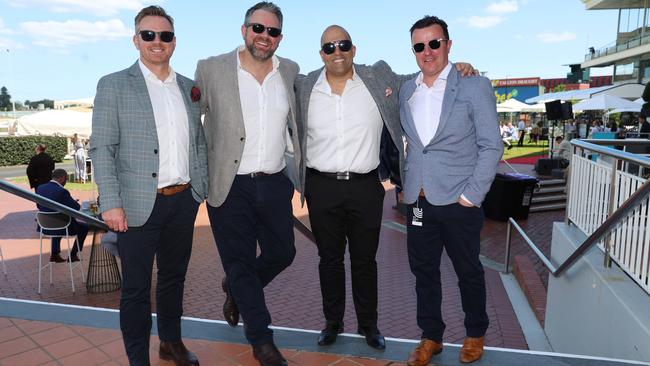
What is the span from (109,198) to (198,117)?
64 cm

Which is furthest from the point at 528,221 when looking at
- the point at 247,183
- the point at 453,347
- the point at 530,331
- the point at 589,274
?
the point at 247,183

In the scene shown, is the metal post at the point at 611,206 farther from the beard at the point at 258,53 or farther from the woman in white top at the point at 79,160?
the woman in white top at the point at 79,160

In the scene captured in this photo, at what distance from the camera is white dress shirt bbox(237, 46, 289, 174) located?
2854mm

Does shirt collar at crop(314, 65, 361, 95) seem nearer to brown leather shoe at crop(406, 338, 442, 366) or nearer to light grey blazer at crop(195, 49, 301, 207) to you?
light grey blazer at crop(195, 49, 301, 207)

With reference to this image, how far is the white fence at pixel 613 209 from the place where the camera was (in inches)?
140

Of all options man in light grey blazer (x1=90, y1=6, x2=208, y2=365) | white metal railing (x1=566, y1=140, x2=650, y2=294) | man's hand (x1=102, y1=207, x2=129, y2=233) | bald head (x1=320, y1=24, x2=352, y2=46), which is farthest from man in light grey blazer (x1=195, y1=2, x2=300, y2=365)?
white metal railing (x1=566, y1=140, x2=650, y2=294)

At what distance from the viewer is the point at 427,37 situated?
9.16 feet

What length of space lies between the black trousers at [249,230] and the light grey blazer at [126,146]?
1.59 ft

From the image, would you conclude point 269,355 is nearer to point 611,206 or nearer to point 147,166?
point 147,166

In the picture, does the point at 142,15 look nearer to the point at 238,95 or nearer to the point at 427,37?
the point at 238,95

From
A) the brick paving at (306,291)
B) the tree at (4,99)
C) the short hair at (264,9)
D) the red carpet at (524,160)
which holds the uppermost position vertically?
the tree at (4,99)

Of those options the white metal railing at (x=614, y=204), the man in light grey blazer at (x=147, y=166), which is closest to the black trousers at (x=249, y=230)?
the man in light grey blazer at (x=147, y=166)

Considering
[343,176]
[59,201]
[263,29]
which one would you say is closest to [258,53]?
[263,29]

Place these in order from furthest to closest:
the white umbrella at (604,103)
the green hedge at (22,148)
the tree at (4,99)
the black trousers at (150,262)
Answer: the tree at (4,99) < the green hedge at (22,148) < the white umbrella at (604,103) < the black trousers at (150,262)
